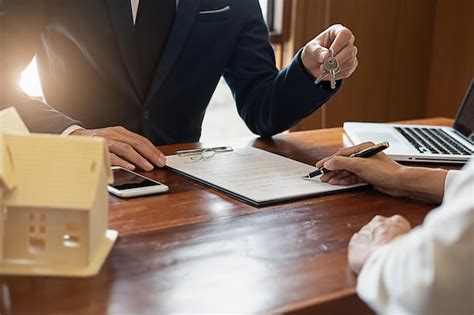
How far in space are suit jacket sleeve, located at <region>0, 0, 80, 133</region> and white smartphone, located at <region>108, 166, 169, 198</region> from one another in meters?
0.26

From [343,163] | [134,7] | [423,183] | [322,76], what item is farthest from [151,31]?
[423,183]

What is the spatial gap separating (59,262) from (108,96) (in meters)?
0.90

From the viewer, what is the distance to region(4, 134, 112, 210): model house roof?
844 millimetres

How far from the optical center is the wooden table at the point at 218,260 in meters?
0.78

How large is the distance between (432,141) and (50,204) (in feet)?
3.49

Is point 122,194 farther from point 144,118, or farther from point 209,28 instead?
point 209,28

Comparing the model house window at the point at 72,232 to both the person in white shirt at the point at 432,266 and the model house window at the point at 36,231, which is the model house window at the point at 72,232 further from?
the person in white shirt at the point at 432,266

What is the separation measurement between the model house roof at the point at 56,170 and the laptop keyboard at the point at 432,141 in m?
0.87

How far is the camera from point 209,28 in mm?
1765

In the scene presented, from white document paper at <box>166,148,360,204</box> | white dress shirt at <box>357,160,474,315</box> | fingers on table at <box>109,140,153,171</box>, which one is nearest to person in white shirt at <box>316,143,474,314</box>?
A: white dress shirt at <box>357,160,474,315</box>

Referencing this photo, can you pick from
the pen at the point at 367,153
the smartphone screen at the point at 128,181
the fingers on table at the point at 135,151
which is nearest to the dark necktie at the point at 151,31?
the fingers on table at the point at 135,151

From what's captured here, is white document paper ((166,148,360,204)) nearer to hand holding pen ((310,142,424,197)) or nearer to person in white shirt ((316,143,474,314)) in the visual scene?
hand holding pen ((310,142,424,197))

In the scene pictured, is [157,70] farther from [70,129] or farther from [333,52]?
[333,52]

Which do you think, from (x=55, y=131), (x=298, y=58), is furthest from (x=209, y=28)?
(x=55, y=131)
